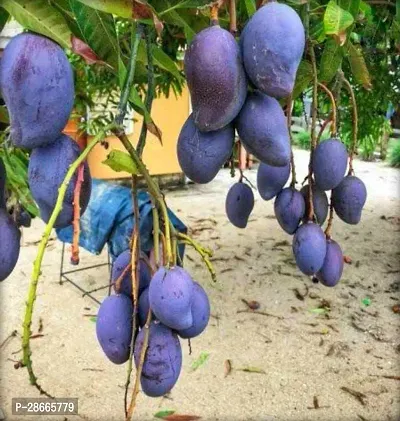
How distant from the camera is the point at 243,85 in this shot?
411 millimetres

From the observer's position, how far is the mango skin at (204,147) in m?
0.44

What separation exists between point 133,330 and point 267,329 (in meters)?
2.25

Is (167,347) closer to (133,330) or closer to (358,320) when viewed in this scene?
(133,330)

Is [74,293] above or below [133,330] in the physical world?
below

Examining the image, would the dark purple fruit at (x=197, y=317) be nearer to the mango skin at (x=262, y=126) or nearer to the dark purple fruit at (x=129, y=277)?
the dark purple fruit at (x=129, y=277)

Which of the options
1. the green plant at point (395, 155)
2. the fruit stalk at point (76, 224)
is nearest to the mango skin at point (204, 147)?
the fruit stalk at point (76, 224)

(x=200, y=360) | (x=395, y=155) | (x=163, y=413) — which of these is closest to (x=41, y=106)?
(x=163, y=413)

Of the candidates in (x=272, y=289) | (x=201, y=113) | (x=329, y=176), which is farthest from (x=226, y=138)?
(x=272, y=289)

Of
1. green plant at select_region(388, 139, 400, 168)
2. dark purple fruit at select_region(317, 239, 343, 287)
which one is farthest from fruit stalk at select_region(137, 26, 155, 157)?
green plant at select_region(388, 139, 400, 168)

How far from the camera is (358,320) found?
2.74 m

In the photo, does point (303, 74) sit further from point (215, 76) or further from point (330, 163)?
point (215, 76)

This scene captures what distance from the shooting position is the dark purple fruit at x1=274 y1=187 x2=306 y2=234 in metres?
0.72

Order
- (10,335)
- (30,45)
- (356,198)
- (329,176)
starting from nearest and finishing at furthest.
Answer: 1. (30,45)
2. (329,176)
3. (356,198)
4. (10,335)

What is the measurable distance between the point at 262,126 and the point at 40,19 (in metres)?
0.18
